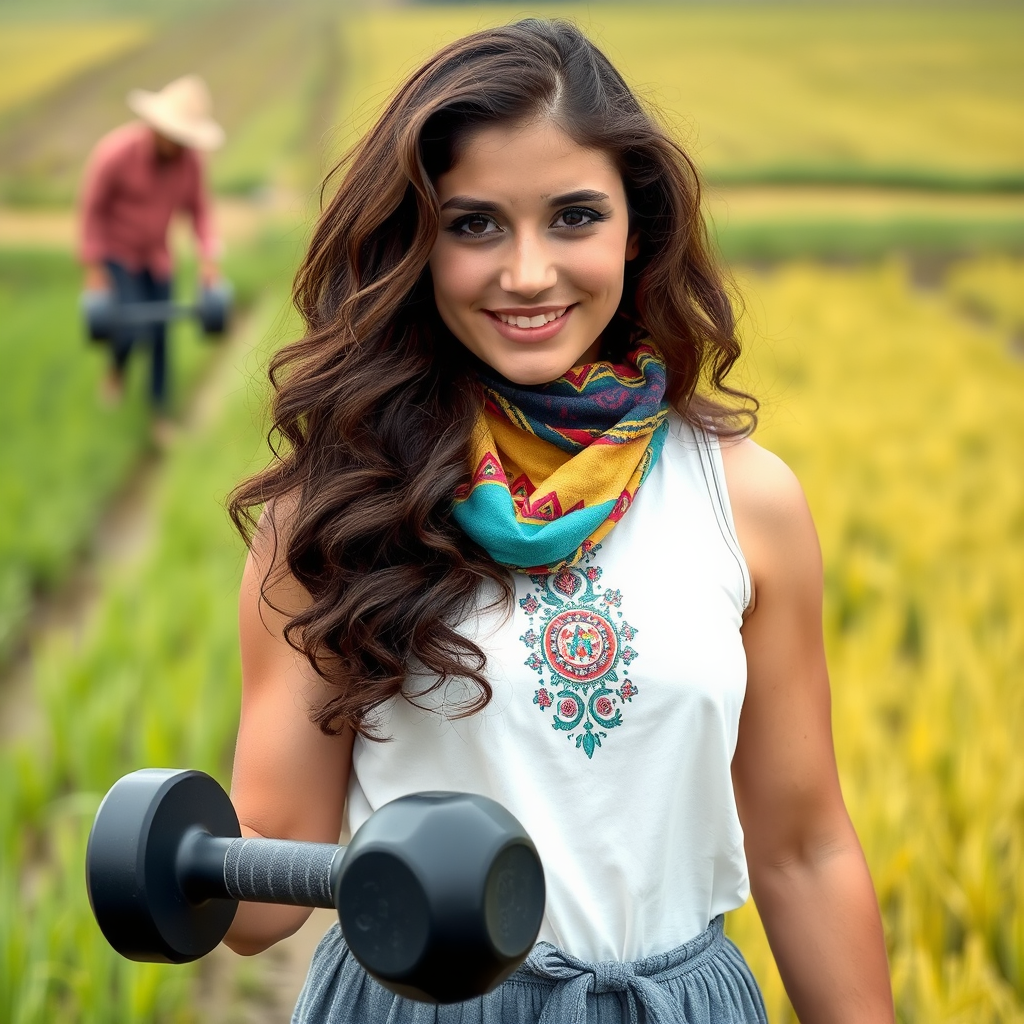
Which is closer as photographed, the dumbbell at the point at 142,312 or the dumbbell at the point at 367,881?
the dumbbell at the point at 367,881

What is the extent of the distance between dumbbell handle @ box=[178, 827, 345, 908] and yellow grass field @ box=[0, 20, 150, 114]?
16.7 m

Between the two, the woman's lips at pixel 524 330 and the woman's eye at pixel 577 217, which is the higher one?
the woman's eye at pixel 577 217

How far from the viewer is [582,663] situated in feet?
3.65

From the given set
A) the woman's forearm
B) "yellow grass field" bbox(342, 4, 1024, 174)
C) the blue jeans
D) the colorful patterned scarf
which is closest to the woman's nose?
the colorful patterned scarf

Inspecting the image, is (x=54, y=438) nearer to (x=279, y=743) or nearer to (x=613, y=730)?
(x=279, y=743)

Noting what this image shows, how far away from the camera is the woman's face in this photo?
→ 114 centimetres

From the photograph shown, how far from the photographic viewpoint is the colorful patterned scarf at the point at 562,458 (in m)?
1.13

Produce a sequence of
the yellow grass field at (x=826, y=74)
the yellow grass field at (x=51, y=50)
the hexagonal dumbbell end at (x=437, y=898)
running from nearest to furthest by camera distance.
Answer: the hexagonal dumbbell end at (x=437, y=898) → the yellow grass field at (x=826, y=74) → the yellow grass field at (x=51, y=50)

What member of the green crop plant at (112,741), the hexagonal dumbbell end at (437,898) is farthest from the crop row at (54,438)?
the hexagonal dumbbell end at (437,898)

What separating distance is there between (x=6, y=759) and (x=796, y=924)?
2.23 meters

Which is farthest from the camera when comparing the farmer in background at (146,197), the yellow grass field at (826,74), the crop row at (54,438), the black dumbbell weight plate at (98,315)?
the yellow grass field at (826,74)

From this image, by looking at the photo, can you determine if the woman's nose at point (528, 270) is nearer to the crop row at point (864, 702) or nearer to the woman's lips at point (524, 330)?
the woman's lips at point (524, 330)

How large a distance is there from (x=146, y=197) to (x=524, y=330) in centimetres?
544

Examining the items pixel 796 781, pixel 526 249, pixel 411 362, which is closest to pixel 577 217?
pixel 526 249
